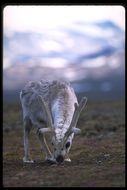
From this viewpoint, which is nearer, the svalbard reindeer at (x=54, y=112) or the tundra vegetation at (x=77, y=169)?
the tundra vegetation at (x=77, y=169)

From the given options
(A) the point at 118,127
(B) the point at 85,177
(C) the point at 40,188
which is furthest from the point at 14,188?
(A) the point at 118,127

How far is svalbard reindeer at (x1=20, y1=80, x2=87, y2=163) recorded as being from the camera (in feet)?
44.0

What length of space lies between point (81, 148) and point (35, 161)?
3.60 meters

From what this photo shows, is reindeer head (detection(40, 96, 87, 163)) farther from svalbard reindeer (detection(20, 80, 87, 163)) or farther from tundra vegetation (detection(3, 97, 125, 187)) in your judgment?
tundra vegetation (detection(3, 97, 125, 187))

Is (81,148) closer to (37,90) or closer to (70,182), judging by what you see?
(37,90)

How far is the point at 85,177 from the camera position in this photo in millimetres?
Answer: 11719

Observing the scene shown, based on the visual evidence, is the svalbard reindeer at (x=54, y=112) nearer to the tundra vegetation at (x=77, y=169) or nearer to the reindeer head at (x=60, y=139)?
the reindeer head at (x=60, y=139)

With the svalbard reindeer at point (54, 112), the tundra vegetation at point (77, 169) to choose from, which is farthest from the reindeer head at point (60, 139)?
the tundra vegetation at point (77, 169)

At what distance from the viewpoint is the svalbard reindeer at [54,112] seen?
44.0ft

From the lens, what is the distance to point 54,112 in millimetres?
14570

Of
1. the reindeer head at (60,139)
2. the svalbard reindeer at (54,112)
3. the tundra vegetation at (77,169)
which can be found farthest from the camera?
the svalbard reindeer at (54,112)

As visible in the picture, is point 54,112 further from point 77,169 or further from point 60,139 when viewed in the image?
point 77,169

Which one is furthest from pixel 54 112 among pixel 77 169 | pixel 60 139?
pixel 77 169

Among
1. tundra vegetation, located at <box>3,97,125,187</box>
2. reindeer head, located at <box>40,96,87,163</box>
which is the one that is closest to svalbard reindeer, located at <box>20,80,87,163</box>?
reindeer head, located at <box>40,96,87,163</box>
